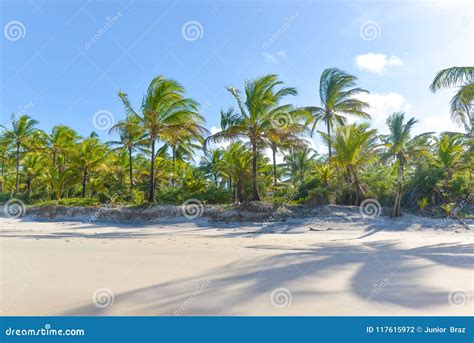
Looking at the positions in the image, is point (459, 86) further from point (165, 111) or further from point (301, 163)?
point (301, 163)

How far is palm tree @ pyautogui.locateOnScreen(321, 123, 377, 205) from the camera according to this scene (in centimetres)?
1496

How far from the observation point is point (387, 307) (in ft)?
9.93

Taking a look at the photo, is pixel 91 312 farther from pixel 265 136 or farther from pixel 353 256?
pixel 265 136

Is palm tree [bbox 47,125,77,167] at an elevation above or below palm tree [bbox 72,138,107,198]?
above

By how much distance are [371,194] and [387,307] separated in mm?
13414

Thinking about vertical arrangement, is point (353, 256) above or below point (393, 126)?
below

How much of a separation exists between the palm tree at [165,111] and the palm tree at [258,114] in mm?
1982

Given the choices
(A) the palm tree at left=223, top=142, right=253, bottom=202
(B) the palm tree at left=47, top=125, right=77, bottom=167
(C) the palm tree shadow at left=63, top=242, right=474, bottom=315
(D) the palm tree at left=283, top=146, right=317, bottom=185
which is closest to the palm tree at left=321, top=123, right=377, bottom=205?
(A) the palm tree at left=223, top=142, right=253, bottom=202

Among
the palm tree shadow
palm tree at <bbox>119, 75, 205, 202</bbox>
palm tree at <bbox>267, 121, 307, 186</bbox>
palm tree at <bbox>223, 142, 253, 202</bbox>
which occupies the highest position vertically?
palm tree at <bbox>119, 75, 205, 202</bbox>

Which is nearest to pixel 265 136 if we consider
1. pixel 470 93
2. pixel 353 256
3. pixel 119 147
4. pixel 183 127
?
pixel 183 127

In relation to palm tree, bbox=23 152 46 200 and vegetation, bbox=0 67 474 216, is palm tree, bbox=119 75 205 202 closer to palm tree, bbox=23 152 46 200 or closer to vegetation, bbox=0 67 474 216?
vegetation, bbox=0 67 474 216

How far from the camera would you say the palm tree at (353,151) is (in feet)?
49.1

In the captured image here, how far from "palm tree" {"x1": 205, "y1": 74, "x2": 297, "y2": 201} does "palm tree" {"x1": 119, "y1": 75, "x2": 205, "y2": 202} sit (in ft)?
6.50

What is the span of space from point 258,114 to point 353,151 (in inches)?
215
